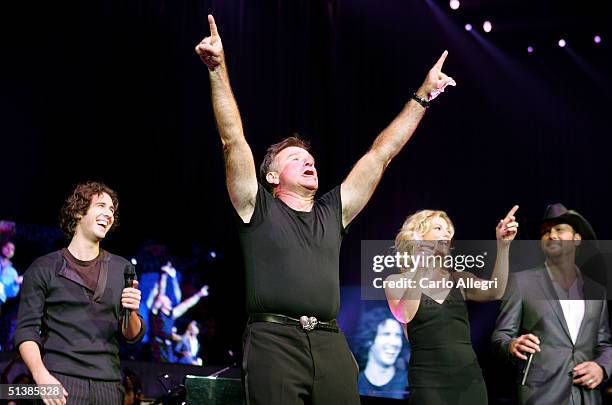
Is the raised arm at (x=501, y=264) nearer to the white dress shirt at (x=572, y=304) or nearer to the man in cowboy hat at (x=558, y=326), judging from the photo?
the man in cowboy hat at (x=558, y=326)

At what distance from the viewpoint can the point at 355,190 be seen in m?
3.36

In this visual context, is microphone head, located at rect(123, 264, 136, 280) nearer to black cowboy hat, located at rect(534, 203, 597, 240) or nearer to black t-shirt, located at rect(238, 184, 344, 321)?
black t-shirt, located at rect(238, 184, 344, 321)

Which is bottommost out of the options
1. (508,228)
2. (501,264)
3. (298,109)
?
(501,264)

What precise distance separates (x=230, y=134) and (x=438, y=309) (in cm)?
177

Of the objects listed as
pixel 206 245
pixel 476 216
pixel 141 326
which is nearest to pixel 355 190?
pixel 141 326

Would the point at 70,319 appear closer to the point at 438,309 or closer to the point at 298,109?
the point at 438,309

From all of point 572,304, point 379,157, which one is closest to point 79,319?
point 379,157

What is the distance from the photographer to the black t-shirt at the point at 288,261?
295 centimetres

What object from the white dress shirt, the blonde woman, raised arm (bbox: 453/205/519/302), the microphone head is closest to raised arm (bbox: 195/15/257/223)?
the microphone head

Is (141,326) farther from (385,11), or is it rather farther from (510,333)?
(385,11)

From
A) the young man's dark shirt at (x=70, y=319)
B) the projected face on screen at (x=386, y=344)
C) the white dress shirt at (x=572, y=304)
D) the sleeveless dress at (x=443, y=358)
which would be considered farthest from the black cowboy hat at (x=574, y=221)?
the projected face on screen at (x=386, y=344)

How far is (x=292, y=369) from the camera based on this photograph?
2842 millimetres

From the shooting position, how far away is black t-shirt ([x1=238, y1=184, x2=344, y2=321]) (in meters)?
2.95

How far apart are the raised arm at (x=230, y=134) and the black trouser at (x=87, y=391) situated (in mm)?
1235
